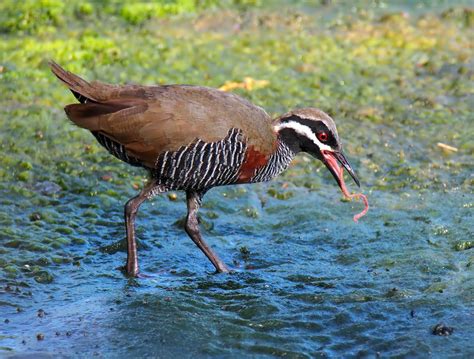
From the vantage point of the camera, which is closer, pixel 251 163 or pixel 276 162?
pixel 251 163

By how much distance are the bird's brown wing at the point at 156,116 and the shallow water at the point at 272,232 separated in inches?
45.4

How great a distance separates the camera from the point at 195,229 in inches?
317

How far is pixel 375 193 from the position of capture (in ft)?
30.9

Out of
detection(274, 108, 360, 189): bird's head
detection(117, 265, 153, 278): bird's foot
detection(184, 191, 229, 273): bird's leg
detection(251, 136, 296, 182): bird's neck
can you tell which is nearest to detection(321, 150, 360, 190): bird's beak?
detection(274, 108, 360, 189): bird's head

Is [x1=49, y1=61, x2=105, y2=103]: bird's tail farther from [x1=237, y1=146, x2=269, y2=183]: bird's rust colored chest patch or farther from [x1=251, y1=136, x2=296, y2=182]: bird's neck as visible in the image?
[x1=251, y1=136, x2=296, y2=182]: bird's neck

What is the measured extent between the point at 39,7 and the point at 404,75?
5224mm

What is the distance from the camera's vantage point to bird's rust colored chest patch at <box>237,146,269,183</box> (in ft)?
25.4

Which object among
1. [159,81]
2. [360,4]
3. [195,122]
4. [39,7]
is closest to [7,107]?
[159,81]

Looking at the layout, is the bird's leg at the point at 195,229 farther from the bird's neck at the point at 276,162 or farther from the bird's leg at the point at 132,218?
the bird's neck at the point at 276,162

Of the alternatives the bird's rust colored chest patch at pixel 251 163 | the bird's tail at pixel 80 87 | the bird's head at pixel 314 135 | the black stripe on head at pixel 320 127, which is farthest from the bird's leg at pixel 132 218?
the black stripe on head at pixel 320 127

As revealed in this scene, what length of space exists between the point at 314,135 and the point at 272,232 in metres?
1.28

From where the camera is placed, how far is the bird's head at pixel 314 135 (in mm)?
7797

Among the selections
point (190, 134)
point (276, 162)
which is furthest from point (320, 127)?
point (190, 134)

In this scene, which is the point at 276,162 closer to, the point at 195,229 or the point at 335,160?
the point at 335,160
